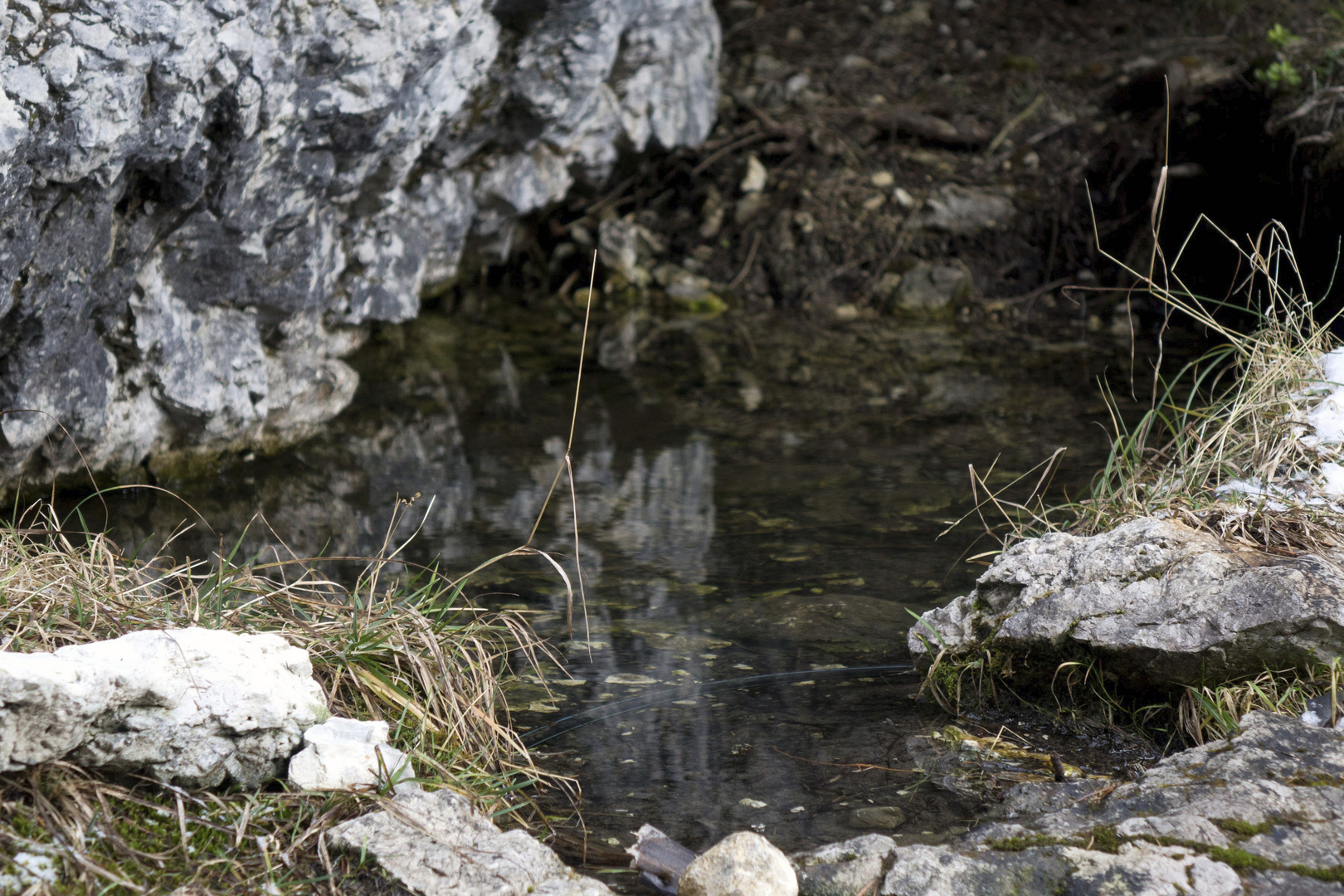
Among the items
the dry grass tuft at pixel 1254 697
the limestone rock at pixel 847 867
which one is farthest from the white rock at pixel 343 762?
the dry grass tuft at pixel 1254 697

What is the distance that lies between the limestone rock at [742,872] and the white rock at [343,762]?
1.89 ft

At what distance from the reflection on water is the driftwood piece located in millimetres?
75

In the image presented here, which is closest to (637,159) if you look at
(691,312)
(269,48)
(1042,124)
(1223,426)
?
(691,312)

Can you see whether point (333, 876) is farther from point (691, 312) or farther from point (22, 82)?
point (691, 312)

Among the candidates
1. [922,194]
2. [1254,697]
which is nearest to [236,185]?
[1254,697]

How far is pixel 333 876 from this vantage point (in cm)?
183

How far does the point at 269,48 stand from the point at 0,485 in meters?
1.83

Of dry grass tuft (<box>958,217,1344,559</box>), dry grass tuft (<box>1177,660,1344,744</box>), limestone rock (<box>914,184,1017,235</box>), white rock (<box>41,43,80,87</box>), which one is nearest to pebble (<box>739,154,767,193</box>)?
limestone rock (<box>914,184,1017,235</box>)

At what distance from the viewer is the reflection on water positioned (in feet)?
8.24

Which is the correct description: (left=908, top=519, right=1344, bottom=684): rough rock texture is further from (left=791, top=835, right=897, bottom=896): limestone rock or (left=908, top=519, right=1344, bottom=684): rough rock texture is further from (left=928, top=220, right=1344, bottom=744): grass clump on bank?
(left=791, top=835, right=897, bottom=896): limestone rock

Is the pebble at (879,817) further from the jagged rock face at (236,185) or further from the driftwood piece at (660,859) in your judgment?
the jagged rock face at (236,185)

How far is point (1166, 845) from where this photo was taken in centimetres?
189

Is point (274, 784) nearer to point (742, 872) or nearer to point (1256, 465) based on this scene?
point (742, 872)

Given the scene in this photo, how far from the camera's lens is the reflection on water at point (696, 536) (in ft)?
8.24
